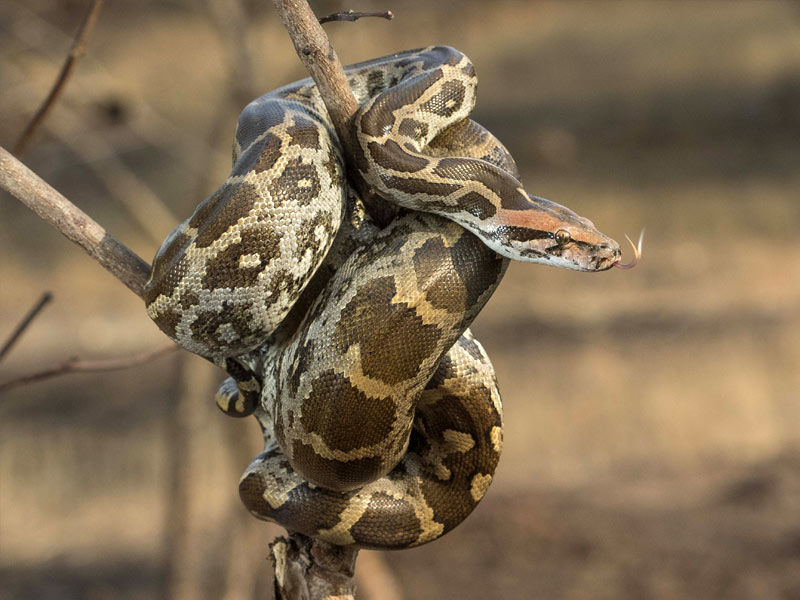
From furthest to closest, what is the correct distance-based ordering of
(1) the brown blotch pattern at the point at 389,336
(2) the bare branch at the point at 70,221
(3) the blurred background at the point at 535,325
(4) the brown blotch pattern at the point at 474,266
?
(3) the blurred background at the point at 535,325 < (2) the bare branch at the point at 70,221 < (4) the brown blotch pattern at the point at 474,266 < (1) the brown blotch pattern at the point at 389,336

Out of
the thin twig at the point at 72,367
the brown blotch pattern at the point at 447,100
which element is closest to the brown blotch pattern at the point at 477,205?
the brown blotch pattern at the point at 447,100

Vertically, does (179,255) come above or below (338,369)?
above

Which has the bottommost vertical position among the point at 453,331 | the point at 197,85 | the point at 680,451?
the point at 680,451

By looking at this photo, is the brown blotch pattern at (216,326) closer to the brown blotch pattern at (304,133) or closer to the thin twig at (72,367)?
the brown blotch pattern at (304,133)

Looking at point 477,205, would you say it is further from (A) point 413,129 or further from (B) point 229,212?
(B) point 229,212

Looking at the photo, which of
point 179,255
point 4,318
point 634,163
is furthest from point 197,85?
point 179,255

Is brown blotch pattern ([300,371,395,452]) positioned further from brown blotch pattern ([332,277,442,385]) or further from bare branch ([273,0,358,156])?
bare branch ([273,0,358,156])

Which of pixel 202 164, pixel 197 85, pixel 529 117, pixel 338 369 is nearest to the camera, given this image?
pixel 338 369

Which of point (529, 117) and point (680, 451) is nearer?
point (680, 451)

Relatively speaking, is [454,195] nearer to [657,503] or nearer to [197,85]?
[657,503]

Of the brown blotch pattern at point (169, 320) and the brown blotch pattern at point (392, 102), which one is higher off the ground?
the brown blotch pattern at point (392, 102)
